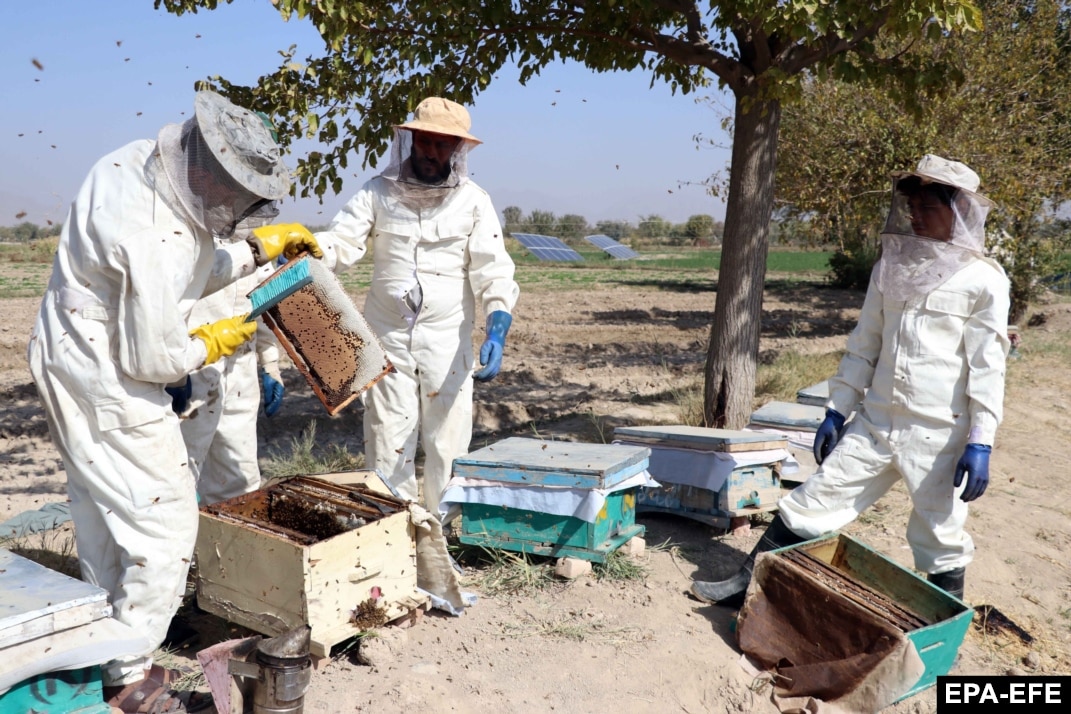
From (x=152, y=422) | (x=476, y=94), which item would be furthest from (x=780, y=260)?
(x=152, y=422)

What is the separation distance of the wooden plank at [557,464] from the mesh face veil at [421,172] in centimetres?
128

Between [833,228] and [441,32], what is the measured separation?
745cm

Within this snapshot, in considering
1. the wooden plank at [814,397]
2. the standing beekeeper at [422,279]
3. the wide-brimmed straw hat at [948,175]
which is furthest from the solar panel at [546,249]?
the wide-brimmed straw hat at [948,175]

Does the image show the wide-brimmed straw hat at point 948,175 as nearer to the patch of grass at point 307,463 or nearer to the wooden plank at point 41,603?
the wooden plank at point 41,603

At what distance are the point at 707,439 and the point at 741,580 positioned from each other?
2.90 feet

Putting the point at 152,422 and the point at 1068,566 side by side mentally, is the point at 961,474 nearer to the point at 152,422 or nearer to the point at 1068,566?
the point at 1068,566

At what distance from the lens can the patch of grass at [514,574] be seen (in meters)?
4.13

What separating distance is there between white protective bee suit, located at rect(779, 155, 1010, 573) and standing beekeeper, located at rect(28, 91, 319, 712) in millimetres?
2528

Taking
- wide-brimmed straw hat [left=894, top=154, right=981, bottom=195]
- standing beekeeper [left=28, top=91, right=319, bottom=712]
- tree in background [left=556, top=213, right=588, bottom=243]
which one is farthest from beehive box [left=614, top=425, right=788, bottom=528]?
tree in background [left=556, top=213, right=588, bottom=243]

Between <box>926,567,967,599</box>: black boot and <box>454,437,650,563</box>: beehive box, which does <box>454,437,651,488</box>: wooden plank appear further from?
<box>926,567,967,599</box>: black boot

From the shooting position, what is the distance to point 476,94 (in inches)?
233

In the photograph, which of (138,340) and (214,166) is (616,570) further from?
(214,166)

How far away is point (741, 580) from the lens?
13.6ft

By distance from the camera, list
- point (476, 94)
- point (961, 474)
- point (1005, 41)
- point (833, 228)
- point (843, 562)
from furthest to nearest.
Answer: point (833, 228) < point (1005, 41) < point (476, 94) < point (843, 562) < point (961, 474)
